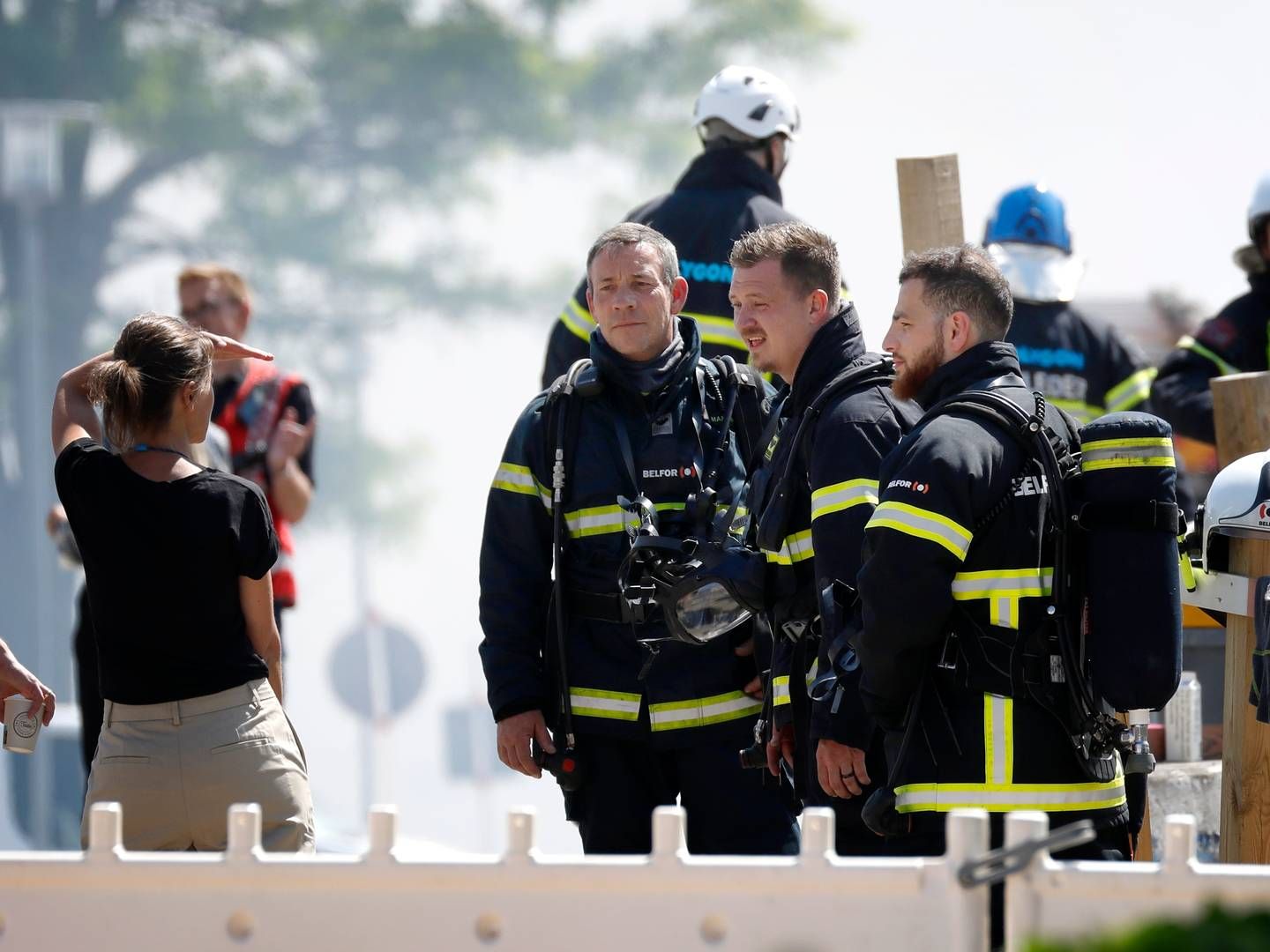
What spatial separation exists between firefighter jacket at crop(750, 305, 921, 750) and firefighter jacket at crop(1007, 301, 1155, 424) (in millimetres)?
2068

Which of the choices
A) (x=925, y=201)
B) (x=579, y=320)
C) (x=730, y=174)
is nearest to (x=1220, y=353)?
(x=925, y=201)

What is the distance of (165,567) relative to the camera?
3.93 metres

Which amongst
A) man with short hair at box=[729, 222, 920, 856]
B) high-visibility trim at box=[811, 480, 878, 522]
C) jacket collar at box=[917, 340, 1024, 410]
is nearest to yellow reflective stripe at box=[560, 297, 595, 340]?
man with short hair at box=[729, 222, 920, 856]

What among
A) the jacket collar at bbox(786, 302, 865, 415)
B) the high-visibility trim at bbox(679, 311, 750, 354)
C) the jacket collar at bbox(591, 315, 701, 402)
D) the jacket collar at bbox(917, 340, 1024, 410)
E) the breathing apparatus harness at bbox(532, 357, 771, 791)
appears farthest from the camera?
the high-visibility trim at bbox(679, 311, 750, 354)

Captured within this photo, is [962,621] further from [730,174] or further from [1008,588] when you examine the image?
[730,174]

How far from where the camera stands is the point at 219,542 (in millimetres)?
3936

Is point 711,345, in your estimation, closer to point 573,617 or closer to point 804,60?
point 573,617

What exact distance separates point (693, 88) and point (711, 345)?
25.3 m

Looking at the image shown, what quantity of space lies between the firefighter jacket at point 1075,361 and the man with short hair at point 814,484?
6.48 ft

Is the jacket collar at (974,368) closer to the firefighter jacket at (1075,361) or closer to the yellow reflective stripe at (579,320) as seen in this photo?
the yellow reflective stripe at (579,320)

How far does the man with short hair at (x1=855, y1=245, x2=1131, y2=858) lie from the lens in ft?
11.8

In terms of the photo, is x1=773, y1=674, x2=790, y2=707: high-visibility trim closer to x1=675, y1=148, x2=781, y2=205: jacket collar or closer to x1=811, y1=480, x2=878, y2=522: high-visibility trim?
x1=811, y1=480, x2=878, y2=522: high-visibility trim

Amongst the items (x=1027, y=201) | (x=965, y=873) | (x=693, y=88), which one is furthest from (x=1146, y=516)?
(x=693, y=88)

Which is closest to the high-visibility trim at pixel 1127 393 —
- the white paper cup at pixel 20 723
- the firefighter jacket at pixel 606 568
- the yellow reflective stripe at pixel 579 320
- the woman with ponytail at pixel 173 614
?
the yellow reflective stripe at pixel 579 320
